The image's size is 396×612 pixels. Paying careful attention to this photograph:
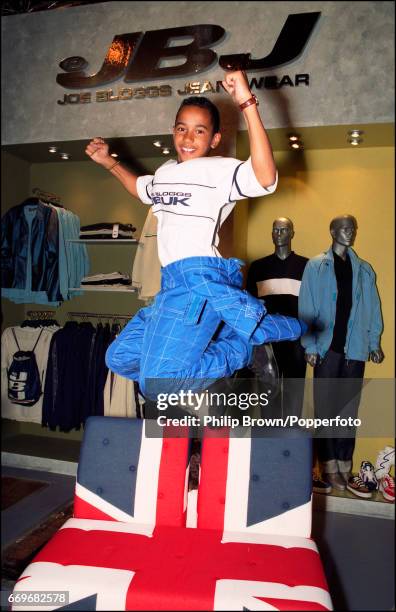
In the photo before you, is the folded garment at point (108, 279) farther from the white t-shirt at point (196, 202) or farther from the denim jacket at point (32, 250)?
the white t-shirt at point (196, 202)

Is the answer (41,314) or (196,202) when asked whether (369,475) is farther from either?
(41,314)

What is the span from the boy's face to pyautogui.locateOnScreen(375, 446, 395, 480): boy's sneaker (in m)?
1.55

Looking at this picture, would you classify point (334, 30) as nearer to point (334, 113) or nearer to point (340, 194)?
point (334, 113)

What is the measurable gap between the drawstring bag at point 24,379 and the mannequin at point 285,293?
3.74 ft

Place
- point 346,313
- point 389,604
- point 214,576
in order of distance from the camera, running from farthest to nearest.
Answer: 1. point 346,313
2. point 389,604
3. point 214,576

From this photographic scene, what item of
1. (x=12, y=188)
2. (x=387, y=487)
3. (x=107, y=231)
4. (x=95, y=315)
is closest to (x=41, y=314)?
(x=95, y=315)

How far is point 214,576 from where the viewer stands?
131 centimetres

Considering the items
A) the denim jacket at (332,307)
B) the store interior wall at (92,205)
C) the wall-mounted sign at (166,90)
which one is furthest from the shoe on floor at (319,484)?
the wall-mounted sign at (166,90)

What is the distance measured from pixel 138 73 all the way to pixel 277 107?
0.70 metres

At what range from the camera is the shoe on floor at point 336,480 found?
2209 mm

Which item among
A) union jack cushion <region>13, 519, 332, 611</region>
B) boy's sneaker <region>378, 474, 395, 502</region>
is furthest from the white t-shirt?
boy's sneaker <region>378, 474, 395, 502</region>

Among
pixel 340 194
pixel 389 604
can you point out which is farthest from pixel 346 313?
pixel 389 604

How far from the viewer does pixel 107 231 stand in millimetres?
2174

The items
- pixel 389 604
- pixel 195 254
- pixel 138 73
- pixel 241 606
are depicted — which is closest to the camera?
pixel 241 606
